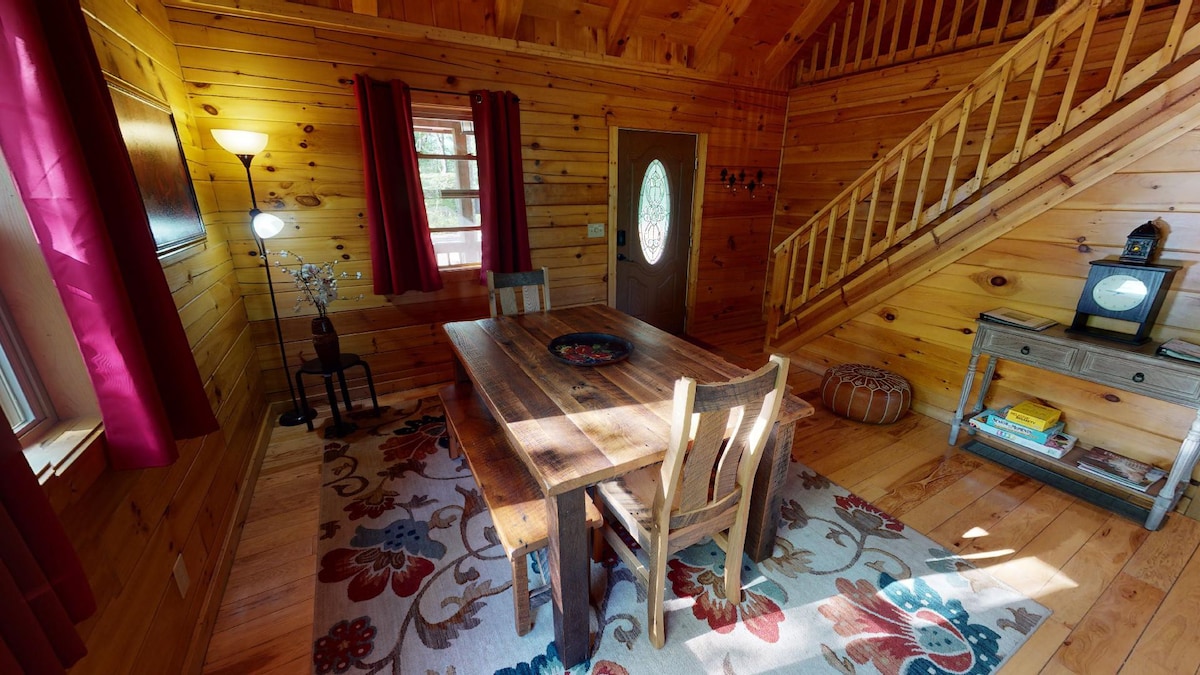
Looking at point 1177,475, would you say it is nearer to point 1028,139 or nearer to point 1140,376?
point 1140,376

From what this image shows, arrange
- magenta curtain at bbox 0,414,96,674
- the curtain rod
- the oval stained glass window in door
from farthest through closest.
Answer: the oval stained glass window in door, the curtain rod, magenta curtain at bbox 0,414,96,674

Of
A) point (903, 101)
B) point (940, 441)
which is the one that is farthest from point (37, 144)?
point (903, 101)

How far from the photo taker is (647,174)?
399 centimetres

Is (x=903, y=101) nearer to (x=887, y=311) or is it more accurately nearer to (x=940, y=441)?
(x=887, y=311)

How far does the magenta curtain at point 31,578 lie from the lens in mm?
655

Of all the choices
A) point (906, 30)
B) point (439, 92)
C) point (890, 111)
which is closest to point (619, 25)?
point (439, 92)

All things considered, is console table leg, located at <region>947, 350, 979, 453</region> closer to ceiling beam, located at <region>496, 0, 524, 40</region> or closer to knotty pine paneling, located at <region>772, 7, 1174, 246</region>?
knotty pine paneling, located at <region>772, 7, 1174, 246</region>

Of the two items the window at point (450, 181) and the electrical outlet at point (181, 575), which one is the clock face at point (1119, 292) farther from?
the electrical outlet at point (181, 575)

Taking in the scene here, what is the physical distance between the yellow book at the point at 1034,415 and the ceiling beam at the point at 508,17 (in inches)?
149

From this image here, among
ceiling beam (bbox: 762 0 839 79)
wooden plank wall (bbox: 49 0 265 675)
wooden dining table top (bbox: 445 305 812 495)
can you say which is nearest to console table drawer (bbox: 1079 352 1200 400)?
wooden dining table top (bbox: 445 305 812 495)

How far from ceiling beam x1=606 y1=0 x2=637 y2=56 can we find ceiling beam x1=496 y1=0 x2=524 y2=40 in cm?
72

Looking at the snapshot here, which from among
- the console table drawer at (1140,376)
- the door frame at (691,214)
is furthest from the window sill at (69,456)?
the console table drawer at (1140,376)

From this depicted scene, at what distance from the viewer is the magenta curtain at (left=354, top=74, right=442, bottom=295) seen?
273 cm

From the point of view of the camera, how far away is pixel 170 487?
1455 mm
